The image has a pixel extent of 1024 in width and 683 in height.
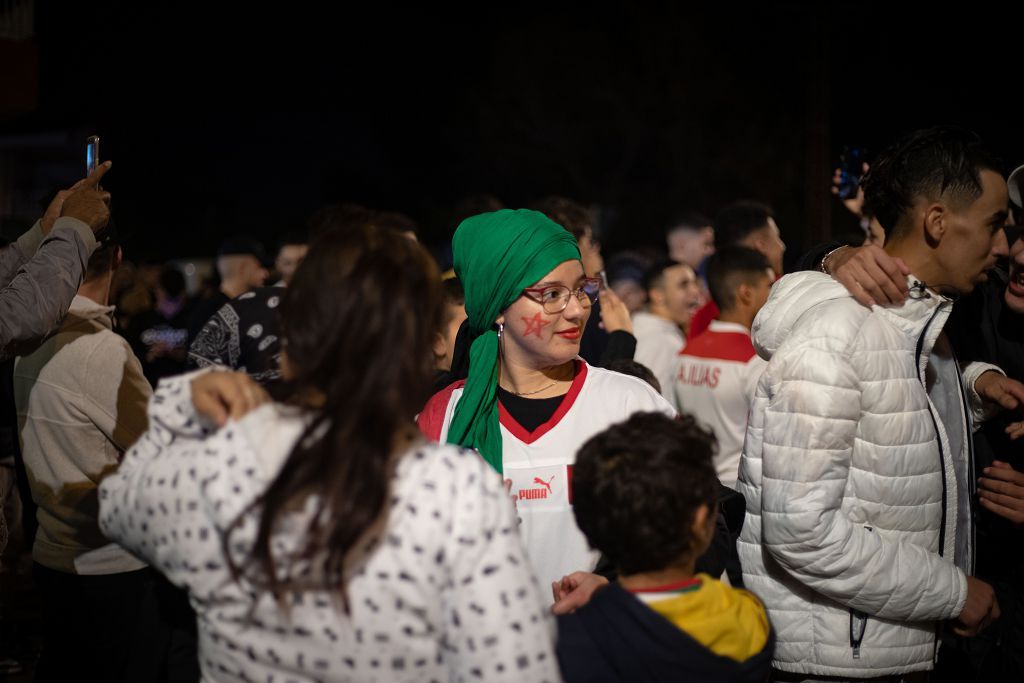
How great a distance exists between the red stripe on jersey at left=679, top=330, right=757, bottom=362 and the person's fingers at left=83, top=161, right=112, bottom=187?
3.21m

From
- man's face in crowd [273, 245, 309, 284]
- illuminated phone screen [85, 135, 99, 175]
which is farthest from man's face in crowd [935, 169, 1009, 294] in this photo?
man's face in crowd [273, 245, 309, 284]

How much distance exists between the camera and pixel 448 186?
32062 mm

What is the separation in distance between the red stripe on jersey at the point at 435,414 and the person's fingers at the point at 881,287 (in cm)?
122

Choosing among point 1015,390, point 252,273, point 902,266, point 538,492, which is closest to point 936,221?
point 902,266

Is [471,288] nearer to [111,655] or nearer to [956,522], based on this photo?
[956,522]

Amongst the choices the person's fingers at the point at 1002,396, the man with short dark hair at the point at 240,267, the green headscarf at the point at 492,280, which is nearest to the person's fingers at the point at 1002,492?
the person's fingers at the point at 1002,396

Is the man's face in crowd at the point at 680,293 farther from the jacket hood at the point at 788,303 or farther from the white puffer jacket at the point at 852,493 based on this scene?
the white puffer jacket at the point at 852,493

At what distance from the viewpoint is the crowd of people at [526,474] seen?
1.74 meters

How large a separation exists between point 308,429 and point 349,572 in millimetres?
262

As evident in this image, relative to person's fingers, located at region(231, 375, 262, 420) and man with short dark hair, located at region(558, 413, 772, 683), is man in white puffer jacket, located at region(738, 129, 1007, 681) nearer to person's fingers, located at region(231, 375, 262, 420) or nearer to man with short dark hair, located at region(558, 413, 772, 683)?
man with short dark hair, located at region(558, 413, 772, 683)

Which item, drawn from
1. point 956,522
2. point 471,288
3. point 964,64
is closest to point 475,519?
point 471,288

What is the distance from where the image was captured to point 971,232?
267 centimetres

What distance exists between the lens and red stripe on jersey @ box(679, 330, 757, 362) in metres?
5.24

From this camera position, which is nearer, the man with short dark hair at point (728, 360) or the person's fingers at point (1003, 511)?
the person's fingers at point (1003, 511)
